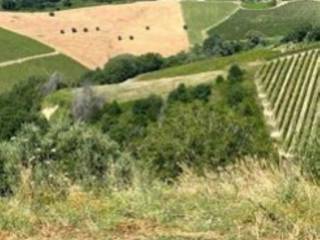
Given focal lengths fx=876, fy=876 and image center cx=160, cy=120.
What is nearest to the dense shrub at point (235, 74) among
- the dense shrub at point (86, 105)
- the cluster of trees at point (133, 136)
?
the cluster of trees at point (133, 136)

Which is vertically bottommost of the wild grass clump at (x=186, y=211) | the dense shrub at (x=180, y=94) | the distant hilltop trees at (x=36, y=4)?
the distant hilltop trees at (x=36, y=4)

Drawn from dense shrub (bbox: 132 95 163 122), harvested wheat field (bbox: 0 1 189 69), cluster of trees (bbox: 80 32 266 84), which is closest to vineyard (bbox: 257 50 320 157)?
dense shrub (bbox: 132 95 163 122)

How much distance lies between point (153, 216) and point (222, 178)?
5.78 feet

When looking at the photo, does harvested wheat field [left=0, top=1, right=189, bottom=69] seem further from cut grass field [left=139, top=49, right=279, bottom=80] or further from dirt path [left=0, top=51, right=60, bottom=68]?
cut grass field [left=139, top=49, right=279, bottom=80]

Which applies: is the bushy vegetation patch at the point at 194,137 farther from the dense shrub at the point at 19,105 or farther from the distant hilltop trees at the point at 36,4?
the distant hilltop trees at the point at 36,4

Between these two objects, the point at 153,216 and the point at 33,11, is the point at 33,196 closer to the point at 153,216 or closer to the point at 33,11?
the point at 153,216

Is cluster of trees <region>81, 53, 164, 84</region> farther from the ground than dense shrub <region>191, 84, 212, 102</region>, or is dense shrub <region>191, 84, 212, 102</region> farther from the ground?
dense shrub <region>191, 84, 212, 102</region>

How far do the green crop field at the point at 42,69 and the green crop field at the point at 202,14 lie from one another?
2416 cm

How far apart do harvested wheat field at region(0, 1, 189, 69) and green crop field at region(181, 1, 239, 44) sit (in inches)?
63.4

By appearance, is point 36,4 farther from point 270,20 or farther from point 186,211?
point 186,211

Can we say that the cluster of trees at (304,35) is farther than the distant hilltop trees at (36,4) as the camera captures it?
No

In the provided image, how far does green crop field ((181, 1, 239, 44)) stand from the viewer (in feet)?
483

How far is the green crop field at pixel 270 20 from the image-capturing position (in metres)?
142

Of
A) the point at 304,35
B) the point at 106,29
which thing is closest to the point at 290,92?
the point at 304,35
